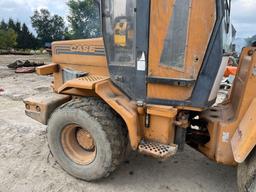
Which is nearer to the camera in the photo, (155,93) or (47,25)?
(155,93)

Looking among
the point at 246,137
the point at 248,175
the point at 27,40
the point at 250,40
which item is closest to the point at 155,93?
the point at 246,137

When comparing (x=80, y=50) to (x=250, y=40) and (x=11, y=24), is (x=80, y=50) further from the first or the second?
(x=11, y=24)

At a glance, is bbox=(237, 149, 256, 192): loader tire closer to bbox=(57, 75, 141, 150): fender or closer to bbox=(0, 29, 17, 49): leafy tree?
bbox=(57, 75, 141, 150): fender

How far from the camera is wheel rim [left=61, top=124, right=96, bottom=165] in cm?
315

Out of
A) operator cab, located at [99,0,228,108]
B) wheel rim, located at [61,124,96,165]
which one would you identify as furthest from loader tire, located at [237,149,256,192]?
wheel rim, located at [61,124,96,165]

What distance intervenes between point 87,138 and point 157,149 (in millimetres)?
841

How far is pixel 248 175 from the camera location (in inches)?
94.2

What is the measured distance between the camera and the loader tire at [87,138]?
2.89 m

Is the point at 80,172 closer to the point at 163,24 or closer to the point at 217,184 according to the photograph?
the point at 217,184

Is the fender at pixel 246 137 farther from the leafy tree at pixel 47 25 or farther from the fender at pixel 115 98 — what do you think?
the leafy tree at pixel 47 25

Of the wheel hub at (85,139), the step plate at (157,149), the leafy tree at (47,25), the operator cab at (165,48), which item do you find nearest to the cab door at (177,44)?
the operator cab at (165,48)

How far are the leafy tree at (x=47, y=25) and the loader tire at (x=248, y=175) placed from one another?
4135 centimetres

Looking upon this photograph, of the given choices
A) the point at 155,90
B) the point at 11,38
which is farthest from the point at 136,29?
the point at 11,38

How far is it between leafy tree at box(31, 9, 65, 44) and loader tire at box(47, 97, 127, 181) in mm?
40159
